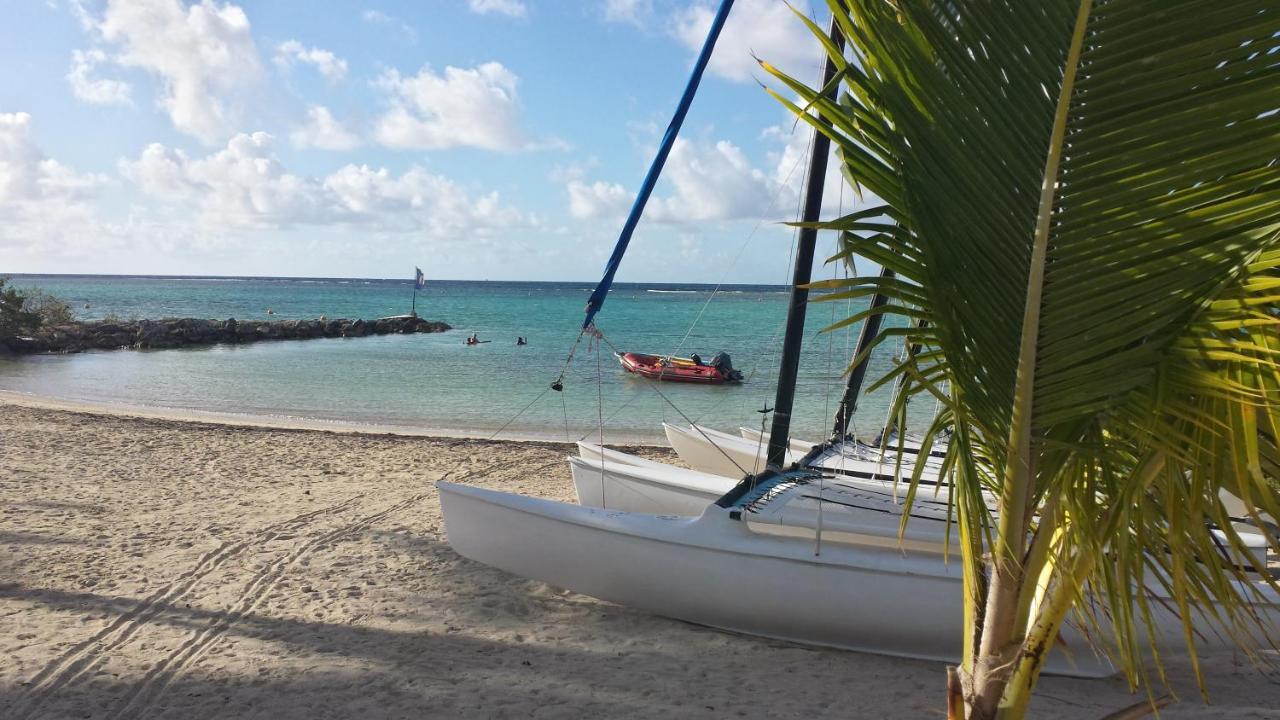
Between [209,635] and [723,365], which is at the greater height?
[723,365]

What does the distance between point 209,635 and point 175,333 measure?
3230cm

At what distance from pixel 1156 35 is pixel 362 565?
6.49m

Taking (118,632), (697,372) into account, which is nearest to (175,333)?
(697,372)

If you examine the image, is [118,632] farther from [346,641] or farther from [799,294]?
[799,294]

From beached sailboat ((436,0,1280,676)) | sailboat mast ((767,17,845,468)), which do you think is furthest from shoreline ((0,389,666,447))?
beached sailboat ((436,0,1280,676))

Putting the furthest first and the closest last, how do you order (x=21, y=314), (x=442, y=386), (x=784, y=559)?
(x=21, y=314), (x=442, y=386), (x=784, y=559)

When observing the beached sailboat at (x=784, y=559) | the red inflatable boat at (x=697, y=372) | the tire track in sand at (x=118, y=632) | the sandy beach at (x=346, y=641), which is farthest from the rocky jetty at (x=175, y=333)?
the beached sailboat at (x=784, y=559)

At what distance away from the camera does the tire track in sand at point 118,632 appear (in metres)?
4.52

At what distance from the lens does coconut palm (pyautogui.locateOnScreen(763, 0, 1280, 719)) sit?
1671 mm

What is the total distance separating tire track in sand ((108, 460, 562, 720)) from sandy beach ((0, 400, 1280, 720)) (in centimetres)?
2

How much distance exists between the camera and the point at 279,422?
1554cm

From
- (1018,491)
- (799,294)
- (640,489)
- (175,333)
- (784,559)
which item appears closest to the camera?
(1018,491)

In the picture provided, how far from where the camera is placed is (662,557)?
559 centimetres

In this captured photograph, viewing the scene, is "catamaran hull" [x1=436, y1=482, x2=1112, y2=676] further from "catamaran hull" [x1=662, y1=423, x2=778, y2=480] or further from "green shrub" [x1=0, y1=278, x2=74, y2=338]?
"green shrub" [x1=0, y1=278, x2=74, y2=338]
